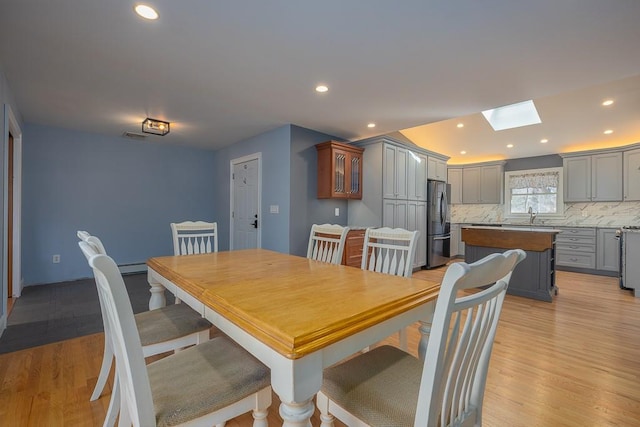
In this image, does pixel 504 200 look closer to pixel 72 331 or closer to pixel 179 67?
pixel 179 67

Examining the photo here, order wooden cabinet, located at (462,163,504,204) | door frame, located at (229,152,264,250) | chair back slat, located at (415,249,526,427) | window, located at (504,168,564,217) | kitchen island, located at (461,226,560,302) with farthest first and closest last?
wooden cabinet, located at (462,163,504,204)
window, located at (504,168,564,217)
door frame, located at (229,152,264,250)
kitchen island, located at (461,226,560,302)
chair back slat, located at (415,249,526,427)

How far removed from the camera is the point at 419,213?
5207 mm

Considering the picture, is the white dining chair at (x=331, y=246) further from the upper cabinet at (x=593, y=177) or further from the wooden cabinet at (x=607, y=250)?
the upper cabinet at (x=593, y=177)

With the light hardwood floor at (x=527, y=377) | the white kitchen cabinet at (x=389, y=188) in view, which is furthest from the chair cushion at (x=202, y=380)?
the white kitchen cabinet at (x=389, y=188)

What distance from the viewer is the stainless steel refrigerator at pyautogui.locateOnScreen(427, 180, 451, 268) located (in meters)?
5.32

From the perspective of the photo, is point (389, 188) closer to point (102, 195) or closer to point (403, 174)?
point (403, 174)

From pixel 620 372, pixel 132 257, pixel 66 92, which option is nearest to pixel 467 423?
pixel 620 372

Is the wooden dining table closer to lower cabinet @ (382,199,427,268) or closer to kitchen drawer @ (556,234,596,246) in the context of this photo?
lower cabinet @ (382,199,427,268)

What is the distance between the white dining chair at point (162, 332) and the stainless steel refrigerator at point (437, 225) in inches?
178

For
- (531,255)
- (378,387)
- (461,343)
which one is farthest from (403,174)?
(461,343)

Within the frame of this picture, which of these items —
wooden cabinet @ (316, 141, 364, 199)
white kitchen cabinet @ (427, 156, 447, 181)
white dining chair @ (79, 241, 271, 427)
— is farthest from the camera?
white kitchen cabinet @ (427, 156, 447, 181)

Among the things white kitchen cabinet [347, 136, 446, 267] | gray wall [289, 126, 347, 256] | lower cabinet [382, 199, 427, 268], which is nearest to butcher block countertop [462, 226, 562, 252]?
lower cabinet [382, 199, 427, 268]

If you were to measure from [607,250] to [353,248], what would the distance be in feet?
15.3

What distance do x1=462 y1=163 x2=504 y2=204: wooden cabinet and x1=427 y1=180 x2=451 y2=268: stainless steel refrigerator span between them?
155 centimetres
